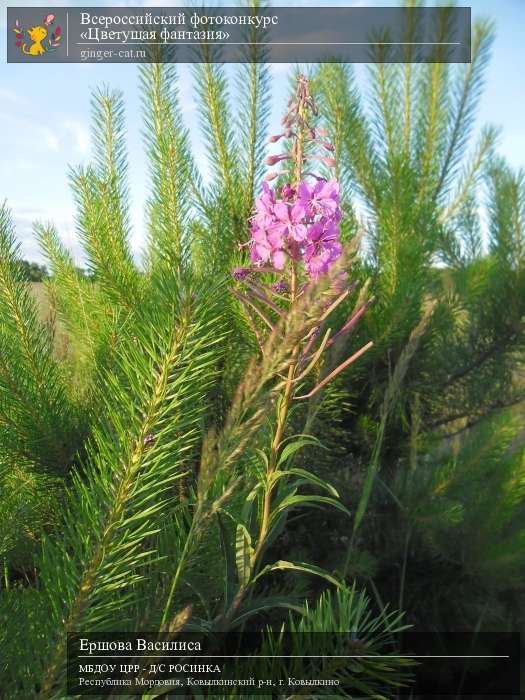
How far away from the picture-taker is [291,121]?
45.1 inches

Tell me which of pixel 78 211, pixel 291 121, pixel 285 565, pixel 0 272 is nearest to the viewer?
pixel 285 565

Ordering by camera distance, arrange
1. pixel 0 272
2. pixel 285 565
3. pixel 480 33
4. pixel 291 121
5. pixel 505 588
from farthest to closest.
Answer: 1. pixel 480 33
2. pixel 505 588
3. pixel 0 272
4. pixel 291 121
5. pixel 285 565

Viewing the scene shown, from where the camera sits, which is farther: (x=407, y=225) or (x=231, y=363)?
(x=407, y=225)

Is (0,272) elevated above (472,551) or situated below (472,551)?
above

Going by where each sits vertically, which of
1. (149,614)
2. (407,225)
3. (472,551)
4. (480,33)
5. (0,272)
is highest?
(480,33)

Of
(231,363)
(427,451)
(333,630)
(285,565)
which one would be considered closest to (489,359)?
(427,451)

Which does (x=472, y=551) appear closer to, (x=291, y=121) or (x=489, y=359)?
(x=489, y=359)

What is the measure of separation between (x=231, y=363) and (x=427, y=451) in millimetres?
860
